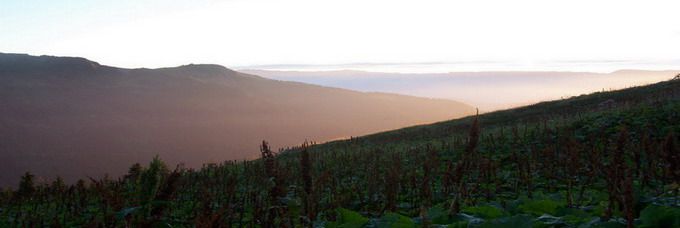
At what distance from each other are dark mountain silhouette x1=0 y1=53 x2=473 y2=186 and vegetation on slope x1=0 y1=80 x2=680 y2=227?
26462 mm

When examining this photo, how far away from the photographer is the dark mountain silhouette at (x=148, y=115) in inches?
2217

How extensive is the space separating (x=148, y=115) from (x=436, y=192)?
89.8 meters

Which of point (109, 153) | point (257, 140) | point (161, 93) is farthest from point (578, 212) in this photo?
point (161, 93)

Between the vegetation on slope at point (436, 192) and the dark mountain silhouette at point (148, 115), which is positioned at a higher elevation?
the vegetation on slope at point (436, 192)

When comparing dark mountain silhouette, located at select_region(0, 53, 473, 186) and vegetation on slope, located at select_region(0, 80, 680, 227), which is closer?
vegetation on slope, located at select_region(0, 80, 680, 227)

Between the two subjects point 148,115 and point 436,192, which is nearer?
point 436,192

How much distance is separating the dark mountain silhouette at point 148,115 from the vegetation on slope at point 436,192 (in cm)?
2646

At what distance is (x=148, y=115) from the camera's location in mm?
90750

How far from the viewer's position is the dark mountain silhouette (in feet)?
185

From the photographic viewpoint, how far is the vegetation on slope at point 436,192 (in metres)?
3.73

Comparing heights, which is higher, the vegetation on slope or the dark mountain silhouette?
the vegetation on slope

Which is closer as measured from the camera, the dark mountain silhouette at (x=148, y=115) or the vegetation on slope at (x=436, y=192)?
the vegetation on slope at (x=436, y=192)

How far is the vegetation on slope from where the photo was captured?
147 inches

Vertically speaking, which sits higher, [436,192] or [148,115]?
[436,192]
